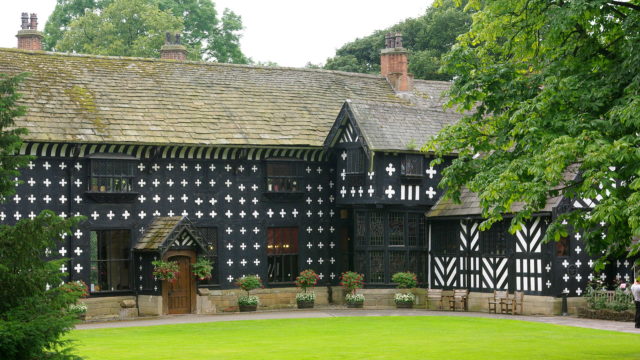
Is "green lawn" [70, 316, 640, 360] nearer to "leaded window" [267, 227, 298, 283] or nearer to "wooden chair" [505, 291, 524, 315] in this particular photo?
"wooden chair" [505, 291, 524, 315]

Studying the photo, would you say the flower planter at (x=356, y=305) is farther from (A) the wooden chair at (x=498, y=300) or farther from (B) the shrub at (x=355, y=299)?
(A) the wooden chair at (x=498, y=300)

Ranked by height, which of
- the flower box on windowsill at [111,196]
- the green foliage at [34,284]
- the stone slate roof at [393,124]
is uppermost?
the stone slate roof at [393,124]

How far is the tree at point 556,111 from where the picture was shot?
15.5 metres

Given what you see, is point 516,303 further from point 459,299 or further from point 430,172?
point 430,172

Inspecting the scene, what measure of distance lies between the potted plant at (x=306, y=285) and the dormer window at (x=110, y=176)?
20.0 feet

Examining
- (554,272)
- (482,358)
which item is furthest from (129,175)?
(482,358)

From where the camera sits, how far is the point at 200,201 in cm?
3070

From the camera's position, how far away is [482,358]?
17984 mm

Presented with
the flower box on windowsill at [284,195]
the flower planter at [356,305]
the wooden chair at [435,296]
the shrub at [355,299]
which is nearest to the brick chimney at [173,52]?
the flower box on windowsill at [284,195]

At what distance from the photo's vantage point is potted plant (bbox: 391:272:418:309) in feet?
102

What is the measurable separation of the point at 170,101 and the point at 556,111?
17.2 metres

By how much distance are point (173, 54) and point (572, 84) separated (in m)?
22.6

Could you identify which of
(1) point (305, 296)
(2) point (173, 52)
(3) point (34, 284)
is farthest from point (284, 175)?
(3) point (34, 284)

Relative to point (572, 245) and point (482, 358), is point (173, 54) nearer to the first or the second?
point (572, 245)
